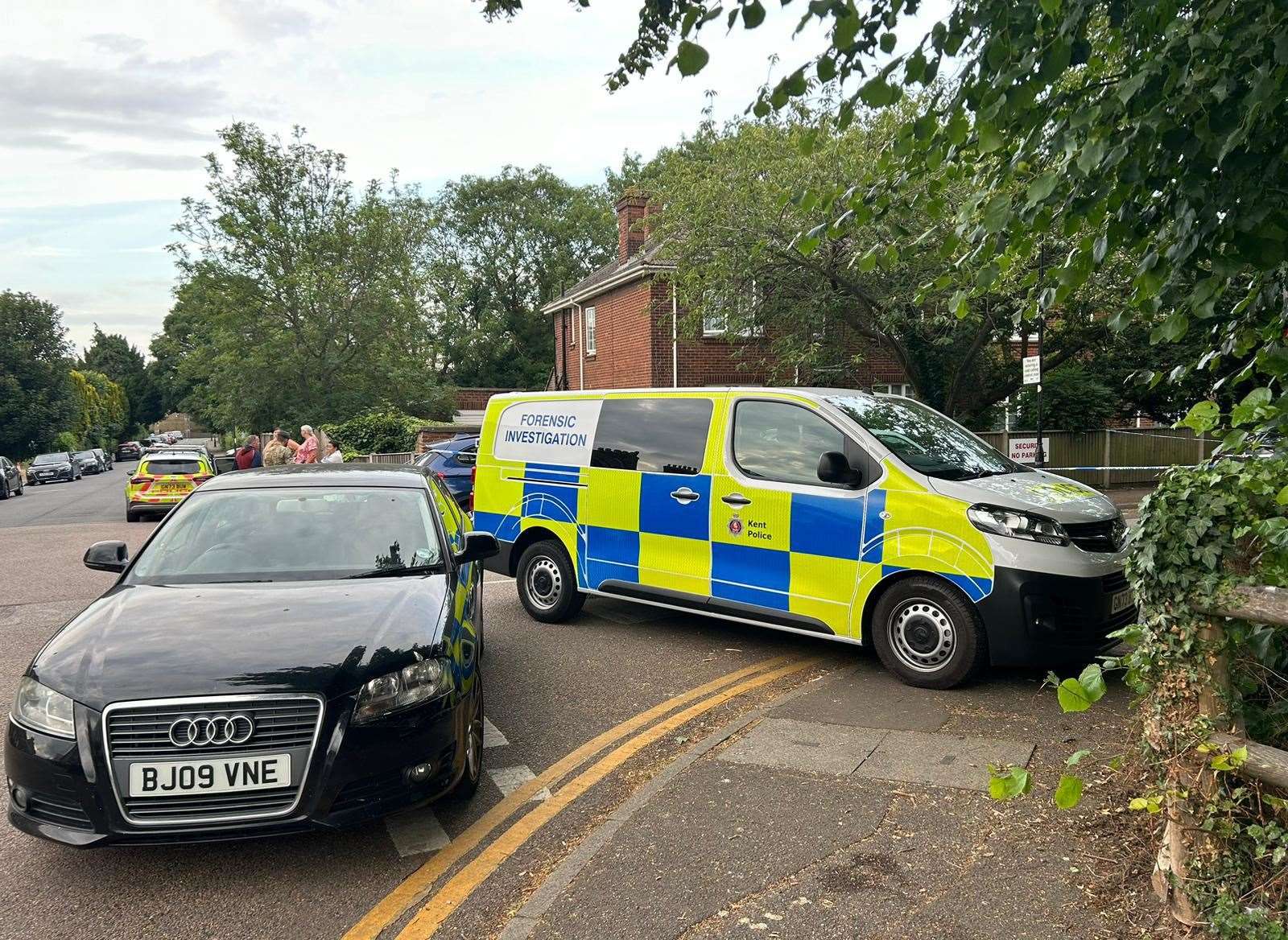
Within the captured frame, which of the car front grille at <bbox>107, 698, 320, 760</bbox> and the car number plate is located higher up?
the car front grille at <bbox>107, 698, 320, 760</bbox>

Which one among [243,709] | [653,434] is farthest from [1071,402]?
[243,709]

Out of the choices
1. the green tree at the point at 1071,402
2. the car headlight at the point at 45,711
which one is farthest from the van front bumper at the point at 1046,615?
the green tree at the point at 1071,402

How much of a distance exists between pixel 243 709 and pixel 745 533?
3.87 metres

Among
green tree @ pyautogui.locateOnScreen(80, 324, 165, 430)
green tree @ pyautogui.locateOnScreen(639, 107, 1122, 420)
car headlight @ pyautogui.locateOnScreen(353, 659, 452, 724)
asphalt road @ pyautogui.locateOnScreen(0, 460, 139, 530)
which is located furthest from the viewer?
green tree @ pyautogui.locateOnScreen(80, 324, 165, 430)

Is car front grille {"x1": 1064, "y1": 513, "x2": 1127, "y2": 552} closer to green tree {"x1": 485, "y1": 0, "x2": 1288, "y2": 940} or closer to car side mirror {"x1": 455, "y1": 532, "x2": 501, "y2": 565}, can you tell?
green tree {"x1": 485, "y1": 0, "x2": 1288, "y2": 940}

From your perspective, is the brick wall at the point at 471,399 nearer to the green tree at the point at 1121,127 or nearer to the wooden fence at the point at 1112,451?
the wooden fence at the point at 1112,451

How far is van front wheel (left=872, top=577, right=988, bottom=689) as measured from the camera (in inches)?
226

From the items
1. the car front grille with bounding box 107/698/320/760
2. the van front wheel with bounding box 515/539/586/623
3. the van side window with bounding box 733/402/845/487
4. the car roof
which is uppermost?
the van side window with bounding box 733/402/845/487

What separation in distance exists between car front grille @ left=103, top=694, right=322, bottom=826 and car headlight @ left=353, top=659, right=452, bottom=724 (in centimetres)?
28

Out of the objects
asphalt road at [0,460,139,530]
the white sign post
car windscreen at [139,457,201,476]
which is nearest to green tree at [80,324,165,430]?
asphalt road at [0,460,139,530]

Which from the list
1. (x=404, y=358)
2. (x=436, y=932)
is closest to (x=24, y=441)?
(x=404, y=358)

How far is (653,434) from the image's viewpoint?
24.2 ft

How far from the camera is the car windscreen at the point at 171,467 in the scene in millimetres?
19906

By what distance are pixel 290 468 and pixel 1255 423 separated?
535 centimetres
